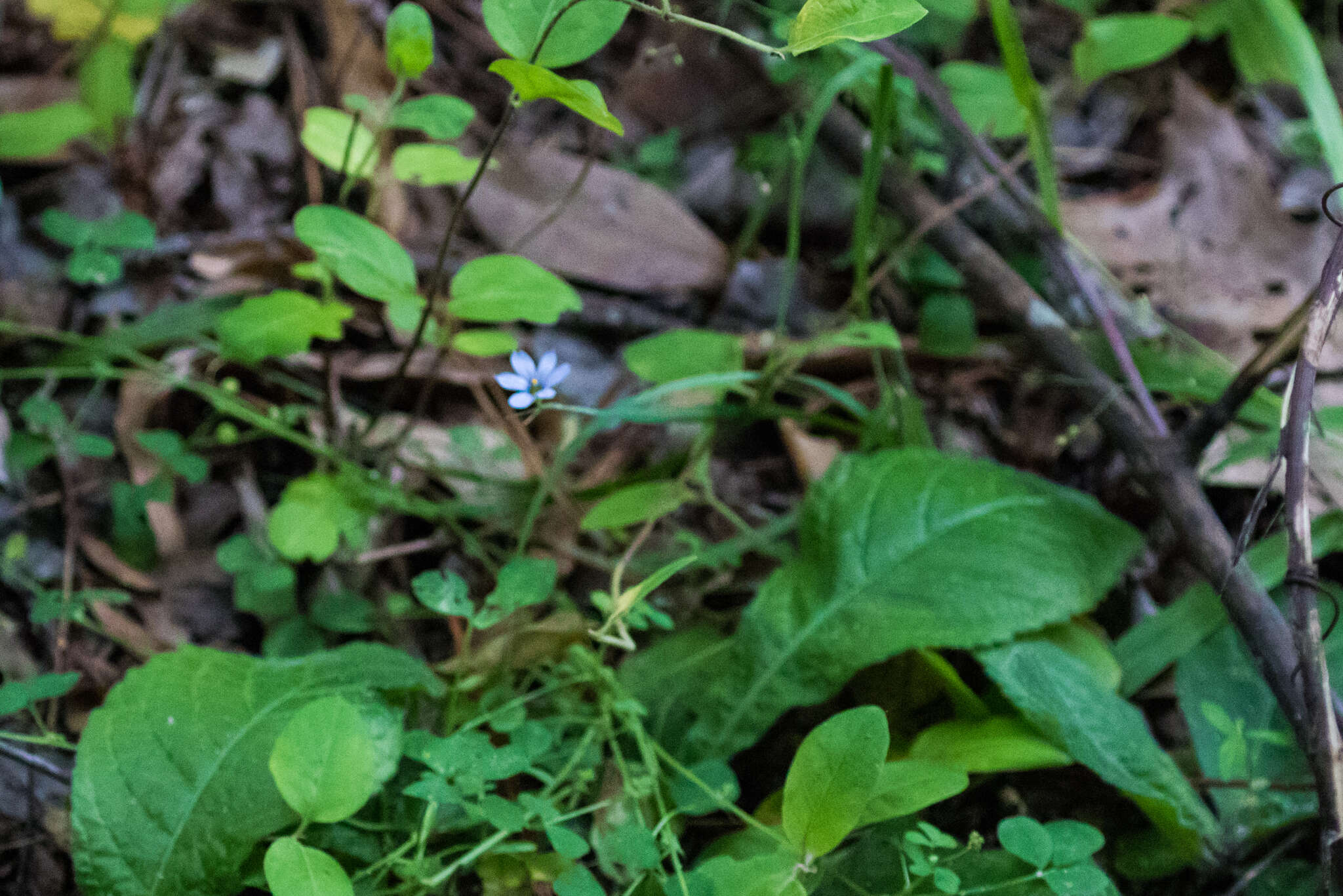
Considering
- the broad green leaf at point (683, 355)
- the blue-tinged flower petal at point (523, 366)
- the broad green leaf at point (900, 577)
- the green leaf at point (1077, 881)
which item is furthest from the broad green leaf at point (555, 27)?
the green leaf at point (1077, 881)

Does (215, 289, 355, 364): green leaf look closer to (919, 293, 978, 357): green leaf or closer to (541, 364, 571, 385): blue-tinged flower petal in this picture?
(541, 364, 571, 385): blue-tinged flower petal

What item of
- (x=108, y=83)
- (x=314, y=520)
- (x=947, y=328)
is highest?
(x=947, y=328)

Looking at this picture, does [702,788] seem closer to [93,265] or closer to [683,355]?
[683,355]

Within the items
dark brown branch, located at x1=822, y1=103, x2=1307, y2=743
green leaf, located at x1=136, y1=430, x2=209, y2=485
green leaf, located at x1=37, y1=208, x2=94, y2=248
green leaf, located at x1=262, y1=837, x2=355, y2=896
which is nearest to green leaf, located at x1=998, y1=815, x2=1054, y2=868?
dark brown branch, located at x1=822, y1=103, x2=1307, y2=743

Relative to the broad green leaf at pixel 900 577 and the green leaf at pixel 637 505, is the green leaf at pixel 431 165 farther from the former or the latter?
the broad green leaf at pixel 900 577

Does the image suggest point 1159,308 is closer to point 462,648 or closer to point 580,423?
point 580,423

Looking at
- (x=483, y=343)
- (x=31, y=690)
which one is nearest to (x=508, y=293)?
(x=483, y=343)

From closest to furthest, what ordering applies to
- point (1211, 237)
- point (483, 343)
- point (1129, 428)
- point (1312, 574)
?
point (1312, 574), point (483, 343), point (1129, 428), point (1211, 237)
